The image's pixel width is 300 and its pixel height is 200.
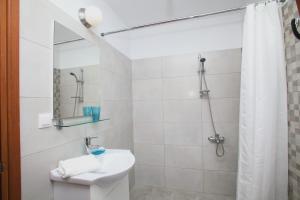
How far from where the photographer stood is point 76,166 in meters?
1.07

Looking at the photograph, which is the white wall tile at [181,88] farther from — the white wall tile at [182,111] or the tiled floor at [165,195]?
the tiled floor at [165,195]

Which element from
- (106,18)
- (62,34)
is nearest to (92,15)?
(62,34)

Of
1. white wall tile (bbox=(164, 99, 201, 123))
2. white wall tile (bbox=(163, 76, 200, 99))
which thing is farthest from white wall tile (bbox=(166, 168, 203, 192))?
white wall tile (bbox=(163, 76, 200, 99))

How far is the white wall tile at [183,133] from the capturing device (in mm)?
2201

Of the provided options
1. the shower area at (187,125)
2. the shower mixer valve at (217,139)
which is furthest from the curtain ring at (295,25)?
the shower mixer valve at (217,139)

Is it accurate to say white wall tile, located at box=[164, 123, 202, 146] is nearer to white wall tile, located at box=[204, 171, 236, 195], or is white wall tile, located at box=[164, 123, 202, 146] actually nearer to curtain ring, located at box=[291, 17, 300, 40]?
white wall tile, located at box=[204, 171, 236, 195]

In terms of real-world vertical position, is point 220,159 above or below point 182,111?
below

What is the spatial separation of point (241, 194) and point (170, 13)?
2132 millimetres

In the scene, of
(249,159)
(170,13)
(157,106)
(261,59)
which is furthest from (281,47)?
(157,106)

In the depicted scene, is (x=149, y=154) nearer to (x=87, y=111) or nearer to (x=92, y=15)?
(x=87, y=111)

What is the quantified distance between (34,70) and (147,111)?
1571 millimetres

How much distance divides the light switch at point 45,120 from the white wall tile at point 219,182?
195 cm

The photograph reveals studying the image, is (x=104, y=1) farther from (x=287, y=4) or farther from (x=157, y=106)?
(x=287, y=4)

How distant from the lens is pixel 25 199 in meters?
0.94
